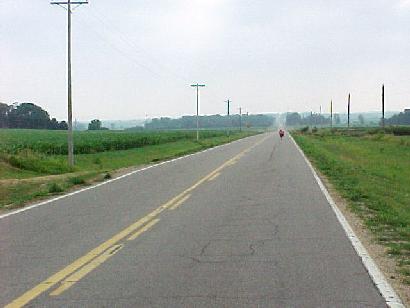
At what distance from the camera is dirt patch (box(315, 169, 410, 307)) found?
7.35 metres

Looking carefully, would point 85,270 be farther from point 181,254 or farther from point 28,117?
point 28,117

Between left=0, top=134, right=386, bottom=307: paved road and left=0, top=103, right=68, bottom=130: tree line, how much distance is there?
370 ft

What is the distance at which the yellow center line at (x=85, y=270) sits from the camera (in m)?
7.32

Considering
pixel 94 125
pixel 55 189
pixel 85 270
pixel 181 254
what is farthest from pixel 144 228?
pixel 94 125

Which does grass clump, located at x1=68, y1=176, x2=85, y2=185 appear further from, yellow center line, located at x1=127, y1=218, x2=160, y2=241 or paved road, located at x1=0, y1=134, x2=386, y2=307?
yellow center line, located at x1=127, y1=218, x2=160, y2=241

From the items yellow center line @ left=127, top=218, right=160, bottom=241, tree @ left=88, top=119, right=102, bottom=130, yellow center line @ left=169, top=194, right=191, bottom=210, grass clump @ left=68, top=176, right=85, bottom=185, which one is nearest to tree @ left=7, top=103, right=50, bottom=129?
tree @ left=88, top=119, right=102, bottom=130

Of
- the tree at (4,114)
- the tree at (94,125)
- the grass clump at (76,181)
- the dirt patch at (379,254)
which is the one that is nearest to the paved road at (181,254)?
the dirt patch at (379,254)

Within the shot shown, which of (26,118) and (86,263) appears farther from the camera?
(26,118)

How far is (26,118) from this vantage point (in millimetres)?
130625

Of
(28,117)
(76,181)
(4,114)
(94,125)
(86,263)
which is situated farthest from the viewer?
(94,125)

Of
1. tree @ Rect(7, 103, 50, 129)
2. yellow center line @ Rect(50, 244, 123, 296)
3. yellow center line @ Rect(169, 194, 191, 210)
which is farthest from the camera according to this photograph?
tree @ Rect(7, 103, 50, 129)

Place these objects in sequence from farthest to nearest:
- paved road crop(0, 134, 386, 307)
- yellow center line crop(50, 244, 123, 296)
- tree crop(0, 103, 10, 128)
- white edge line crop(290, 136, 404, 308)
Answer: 1. tree crop(0, 103, 10, 128)
2. yellow center line crop(50, 244, 123, 296)
3. paved road crop(0, 134, 386, 307)
4. white edge line crop(290, 136, 404, 308)

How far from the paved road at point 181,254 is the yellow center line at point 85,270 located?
0.01 m

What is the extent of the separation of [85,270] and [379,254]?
→ 4212mm
